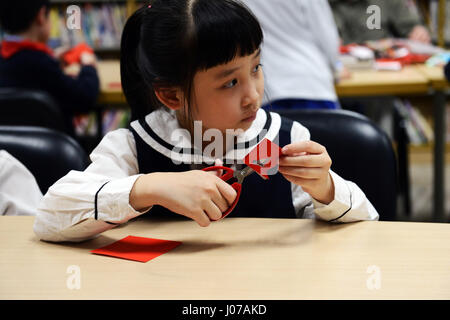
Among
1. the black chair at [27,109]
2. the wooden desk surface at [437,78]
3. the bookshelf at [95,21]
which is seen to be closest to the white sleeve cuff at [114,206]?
the black chair at [27,109]

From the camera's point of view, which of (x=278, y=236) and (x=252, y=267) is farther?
(x=278, y=236)

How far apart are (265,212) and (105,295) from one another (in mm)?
545

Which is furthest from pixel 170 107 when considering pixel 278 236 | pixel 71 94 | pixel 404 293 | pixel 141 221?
pixel 71 94

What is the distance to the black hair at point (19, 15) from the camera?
2.42 metres

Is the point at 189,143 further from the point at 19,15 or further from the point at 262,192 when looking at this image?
the point at 19,15

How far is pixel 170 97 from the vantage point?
1100 millimetres

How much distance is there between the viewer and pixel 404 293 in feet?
2.28

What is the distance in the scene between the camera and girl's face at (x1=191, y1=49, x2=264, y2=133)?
991 mm

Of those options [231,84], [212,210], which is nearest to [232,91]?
[231,84]

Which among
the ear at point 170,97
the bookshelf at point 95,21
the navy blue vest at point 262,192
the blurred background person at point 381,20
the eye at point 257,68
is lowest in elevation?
the blurred background person at point 381,20

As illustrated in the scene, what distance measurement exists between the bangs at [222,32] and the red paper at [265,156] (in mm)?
195

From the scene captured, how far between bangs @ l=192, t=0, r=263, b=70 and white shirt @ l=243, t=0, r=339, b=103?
41.9 inches

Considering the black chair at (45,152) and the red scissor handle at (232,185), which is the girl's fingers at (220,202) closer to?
the red scissor handle at (232,185)
